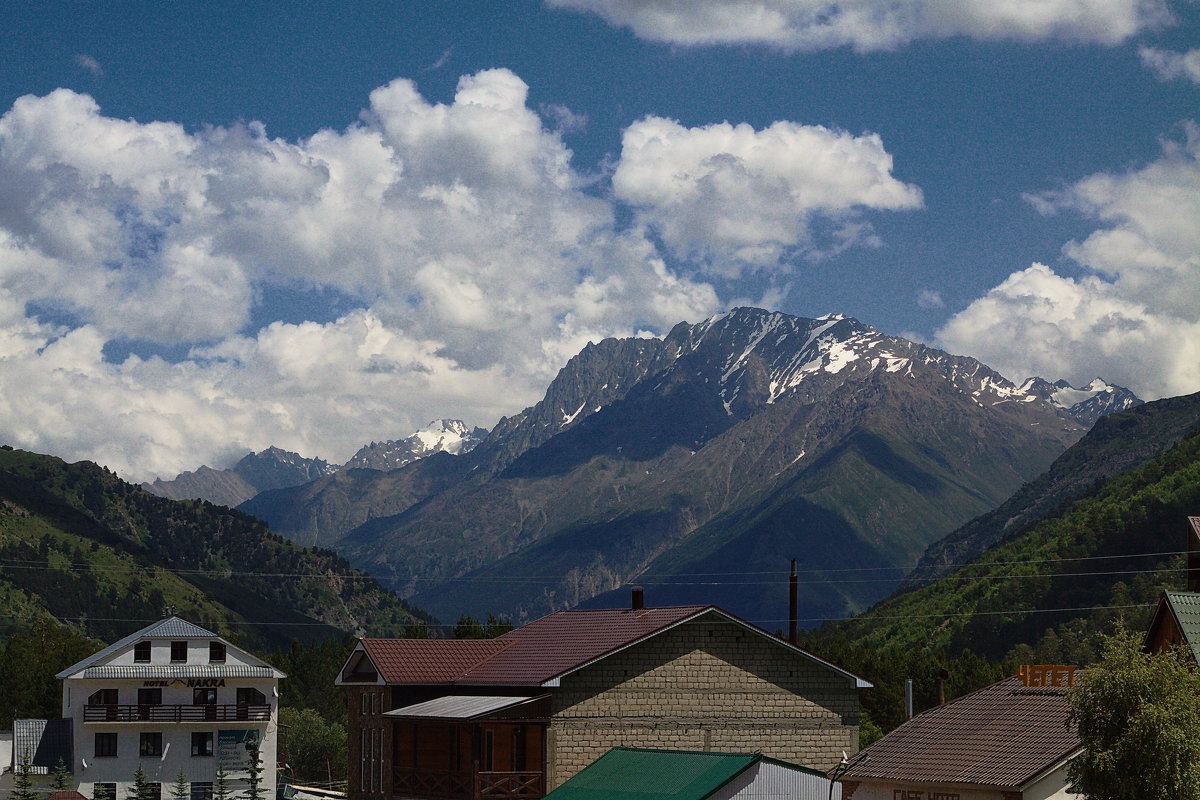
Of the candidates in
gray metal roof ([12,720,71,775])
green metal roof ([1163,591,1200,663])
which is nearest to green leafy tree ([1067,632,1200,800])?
Answer: green metal roof ([1163,591,1200,663])

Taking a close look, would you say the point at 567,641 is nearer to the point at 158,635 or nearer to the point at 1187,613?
the point at 1187,613

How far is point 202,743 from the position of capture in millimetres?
122688

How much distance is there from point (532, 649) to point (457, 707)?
711 centimetres

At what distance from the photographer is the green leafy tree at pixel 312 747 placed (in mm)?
143750

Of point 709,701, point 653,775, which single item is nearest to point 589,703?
point 709,701

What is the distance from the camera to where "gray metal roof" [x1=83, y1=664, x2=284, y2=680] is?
12044 cm

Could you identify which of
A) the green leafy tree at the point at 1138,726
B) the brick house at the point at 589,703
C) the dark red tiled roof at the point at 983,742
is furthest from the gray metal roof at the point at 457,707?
the green leafy tree at the point at 1138,726

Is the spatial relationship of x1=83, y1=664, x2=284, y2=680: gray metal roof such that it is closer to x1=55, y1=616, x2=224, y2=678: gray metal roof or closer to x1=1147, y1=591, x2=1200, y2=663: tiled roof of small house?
x1=55, y1=616, x2=224, y2=678: gray metal roof

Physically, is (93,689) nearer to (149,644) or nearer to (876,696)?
(149,644)

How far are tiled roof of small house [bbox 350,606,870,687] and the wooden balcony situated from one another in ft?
13.2

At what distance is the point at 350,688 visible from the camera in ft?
253

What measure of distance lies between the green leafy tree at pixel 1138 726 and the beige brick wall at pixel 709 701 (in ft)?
81.0

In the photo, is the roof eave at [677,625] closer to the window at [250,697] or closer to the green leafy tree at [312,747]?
the window at [250,697]

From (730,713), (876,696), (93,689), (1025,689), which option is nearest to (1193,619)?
(1025,689)
